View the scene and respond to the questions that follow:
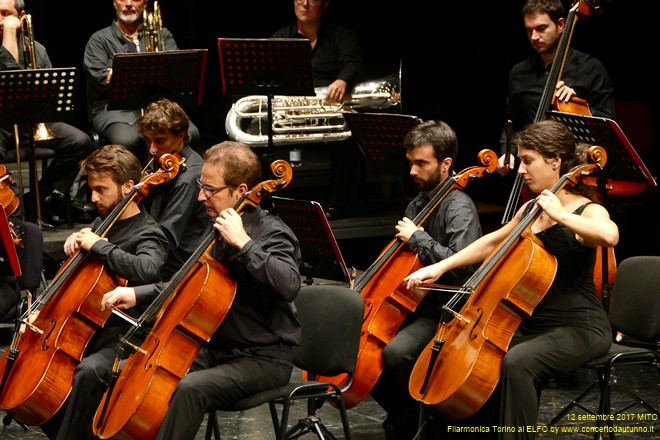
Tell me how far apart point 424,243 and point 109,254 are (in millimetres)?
1291

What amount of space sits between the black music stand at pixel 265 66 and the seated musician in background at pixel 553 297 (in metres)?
2.19

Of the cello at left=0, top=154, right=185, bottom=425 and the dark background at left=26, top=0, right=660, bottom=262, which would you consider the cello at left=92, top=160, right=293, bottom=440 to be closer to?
the cello at left=0, top=154, right=185, bottom=425

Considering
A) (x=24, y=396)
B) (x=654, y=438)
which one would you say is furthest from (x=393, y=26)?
(x=24, y=396)

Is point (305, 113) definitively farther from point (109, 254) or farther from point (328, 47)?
point (109, 254)

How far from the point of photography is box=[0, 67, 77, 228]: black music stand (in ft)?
18.4

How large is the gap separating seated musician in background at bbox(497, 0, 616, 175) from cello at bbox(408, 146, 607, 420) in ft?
5.41

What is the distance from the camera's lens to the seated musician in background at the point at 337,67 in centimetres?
716

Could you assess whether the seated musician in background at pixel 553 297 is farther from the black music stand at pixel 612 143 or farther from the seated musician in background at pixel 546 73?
the seated musician in background at pixel 546 73

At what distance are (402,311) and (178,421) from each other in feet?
4.09

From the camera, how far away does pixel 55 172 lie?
6762 mm

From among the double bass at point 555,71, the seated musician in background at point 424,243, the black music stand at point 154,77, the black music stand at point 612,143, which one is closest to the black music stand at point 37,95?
the black music stand at point 154,77

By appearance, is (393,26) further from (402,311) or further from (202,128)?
(402,311)

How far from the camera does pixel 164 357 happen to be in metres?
3.64

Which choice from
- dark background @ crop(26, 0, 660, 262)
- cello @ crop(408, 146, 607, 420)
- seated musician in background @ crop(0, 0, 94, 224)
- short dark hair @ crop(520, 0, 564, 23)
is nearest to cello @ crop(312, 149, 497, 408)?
cello @ crop(408, 146, 607, 420)
